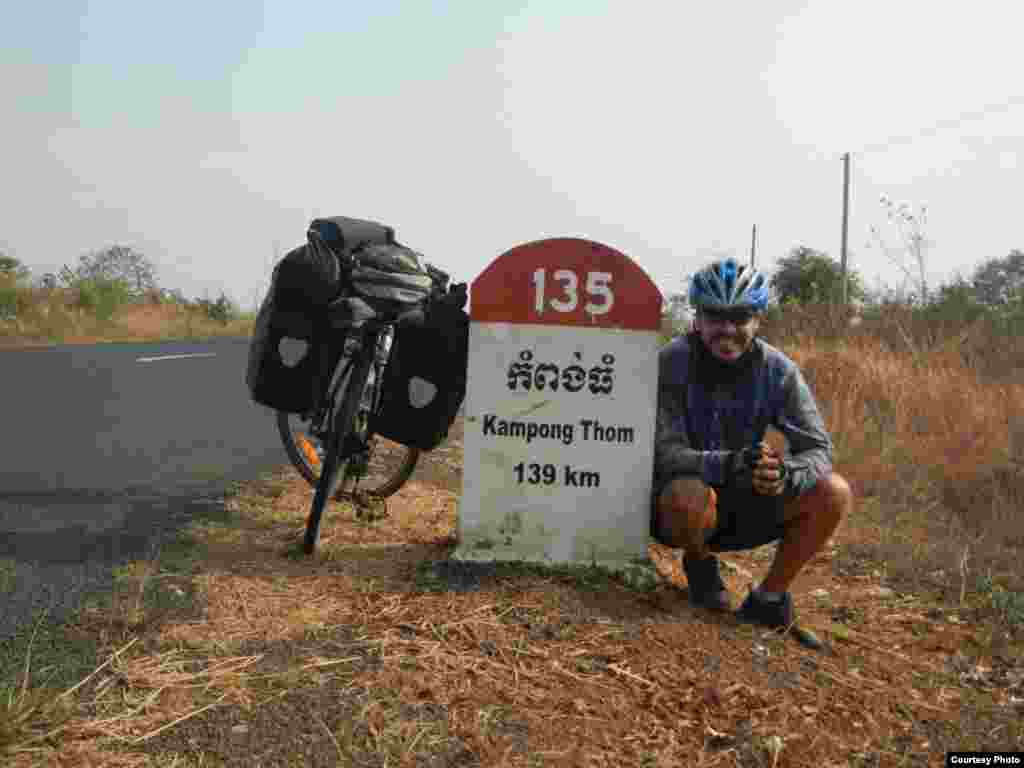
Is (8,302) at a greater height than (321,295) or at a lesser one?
greater

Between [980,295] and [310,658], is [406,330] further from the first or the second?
[980,295]

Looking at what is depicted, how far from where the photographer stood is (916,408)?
343 inches

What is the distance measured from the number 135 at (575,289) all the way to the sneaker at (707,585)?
3.70 feet

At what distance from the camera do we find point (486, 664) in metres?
3.17

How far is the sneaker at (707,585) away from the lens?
3.85 m

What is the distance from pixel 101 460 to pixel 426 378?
10.2 feet

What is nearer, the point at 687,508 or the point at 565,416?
the point at 687,508

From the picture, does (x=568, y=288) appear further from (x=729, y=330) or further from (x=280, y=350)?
(x=280, y=350)

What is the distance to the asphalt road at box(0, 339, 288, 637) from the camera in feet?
13.3

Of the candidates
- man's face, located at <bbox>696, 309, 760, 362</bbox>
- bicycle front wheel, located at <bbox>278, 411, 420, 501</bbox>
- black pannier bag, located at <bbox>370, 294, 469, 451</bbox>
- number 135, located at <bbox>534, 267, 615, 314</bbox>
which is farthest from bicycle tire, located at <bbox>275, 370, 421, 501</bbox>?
man's face, located at <bbox>696, 309, 760, 362</bbox>

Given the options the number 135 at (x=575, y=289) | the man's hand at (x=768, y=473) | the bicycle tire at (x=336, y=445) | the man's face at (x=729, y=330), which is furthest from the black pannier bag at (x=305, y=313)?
the man's hand at (x=768, y=473)

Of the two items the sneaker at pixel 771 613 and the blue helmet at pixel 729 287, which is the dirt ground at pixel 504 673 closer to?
the sneaker at pixel 771 613

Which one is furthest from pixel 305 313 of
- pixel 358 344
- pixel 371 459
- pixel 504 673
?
pixel 504 673

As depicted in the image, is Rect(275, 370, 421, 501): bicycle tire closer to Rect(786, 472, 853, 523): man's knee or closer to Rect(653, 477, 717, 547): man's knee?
Rect(653, 477, 717, 547): man's knee
